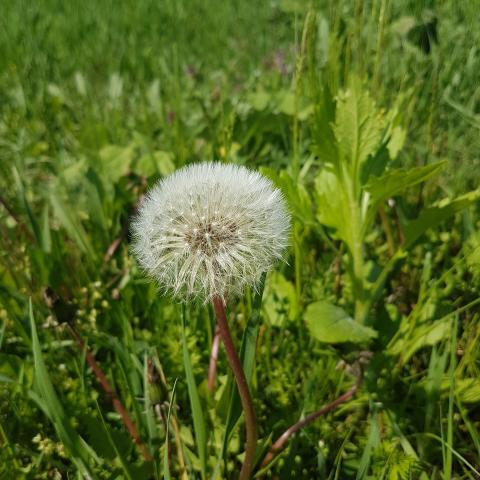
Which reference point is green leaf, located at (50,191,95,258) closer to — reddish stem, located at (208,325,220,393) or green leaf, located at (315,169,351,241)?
reddish stem, located at (208,325,220,393)

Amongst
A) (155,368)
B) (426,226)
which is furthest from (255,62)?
(155,368)

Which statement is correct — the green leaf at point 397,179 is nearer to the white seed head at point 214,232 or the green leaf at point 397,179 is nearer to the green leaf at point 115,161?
the white seed head at point 214,232

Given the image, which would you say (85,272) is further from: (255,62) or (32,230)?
(255,62)

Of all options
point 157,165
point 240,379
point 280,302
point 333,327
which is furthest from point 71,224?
point 240,379

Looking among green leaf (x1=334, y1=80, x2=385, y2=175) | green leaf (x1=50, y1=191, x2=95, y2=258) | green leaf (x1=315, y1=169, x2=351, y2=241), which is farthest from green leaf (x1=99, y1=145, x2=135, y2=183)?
green leaf (x1=334, y1=80, x2=385, y2=175)

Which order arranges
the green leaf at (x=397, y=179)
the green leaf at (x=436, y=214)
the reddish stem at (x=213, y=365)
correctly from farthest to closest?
the reddish stem at (x=213, y=365)
the green leaf at (x=436, y=214)
the green leaf at (x=397, y=179)

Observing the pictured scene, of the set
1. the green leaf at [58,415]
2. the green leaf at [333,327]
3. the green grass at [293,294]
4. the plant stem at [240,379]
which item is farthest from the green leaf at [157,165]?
the plant stem at [240,379]

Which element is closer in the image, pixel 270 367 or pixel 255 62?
pixel 270 367
